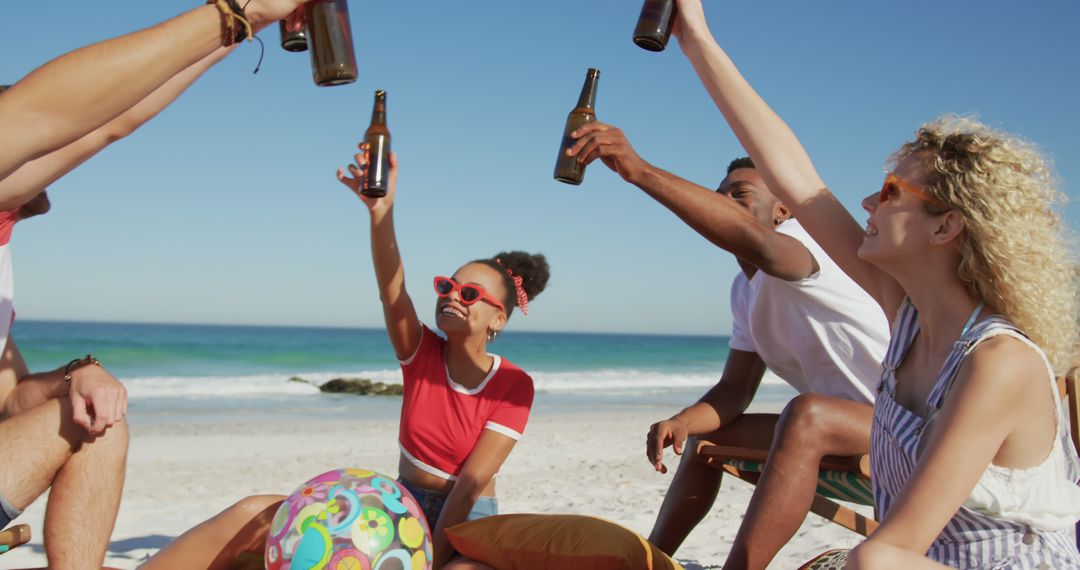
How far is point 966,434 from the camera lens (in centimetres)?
214

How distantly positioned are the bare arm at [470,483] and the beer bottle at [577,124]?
1156 millimetres

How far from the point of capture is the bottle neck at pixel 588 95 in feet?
13.1

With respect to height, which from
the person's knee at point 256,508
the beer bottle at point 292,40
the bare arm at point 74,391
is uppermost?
the beer bottle at point 292,40

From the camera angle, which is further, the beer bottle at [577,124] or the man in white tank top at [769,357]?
the beer bottle at [577,124]

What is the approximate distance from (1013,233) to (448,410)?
8.08ft

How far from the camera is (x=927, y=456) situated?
2172 millimetres

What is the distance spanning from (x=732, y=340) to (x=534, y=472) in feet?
15.6

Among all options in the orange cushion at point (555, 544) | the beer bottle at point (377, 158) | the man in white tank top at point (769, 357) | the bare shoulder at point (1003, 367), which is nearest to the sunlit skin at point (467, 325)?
the orange cushion at point (555, 544)

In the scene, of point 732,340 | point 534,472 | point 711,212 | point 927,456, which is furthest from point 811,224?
point 534,472

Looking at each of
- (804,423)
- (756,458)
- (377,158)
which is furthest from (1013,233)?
(377,158)

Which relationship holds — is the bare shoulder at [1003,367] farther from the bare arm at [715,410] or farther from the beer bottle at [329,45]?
the beer bottle at [329,45]

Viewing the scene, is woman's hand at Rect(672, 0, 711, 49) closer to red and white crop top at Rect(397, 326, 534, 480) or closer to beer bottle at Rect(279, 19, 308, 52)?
beer bottle at Rect(279, 19, 308, 52)

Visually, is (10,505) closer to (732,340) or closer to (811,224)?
(811,224)

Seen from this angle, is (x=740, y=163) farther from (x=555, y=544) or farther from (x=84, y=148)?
(x=84, y=148)
